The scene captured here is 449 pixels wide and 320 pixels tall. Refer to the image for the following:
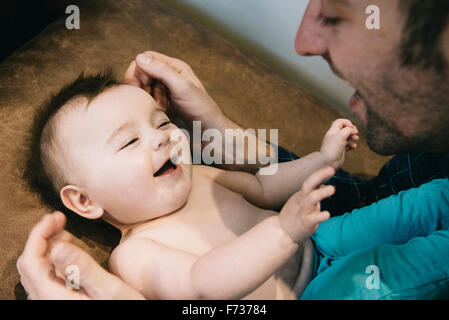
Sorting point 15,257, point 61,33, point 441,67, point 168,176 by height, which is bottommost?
point 15,257

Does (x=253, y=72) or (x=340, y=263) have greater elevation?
(x=253, y=72)

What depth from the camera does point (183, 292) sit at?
62cm

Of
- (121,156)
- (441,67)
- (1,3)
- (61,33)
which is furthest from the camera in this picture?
(61,33)

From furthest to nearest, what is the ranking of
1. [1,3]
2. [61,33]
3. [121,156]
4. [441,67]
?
[61,33] → [1,3] → [121,156] → [441,67]

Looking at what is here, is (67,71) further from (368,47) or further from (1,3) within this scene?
(368,47)

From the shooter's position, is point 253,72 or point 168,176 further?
point 253,72

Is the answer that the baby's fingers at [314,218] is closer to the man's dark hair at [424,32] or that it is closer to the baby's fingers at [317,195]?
the baby's fingers at [317,195]

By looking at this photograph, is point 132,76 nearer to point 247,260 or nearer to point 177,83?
point 177,83

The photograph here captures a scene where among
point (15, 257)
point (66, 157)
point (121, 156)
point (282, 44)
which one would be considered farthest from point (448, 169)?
point (15, 257)

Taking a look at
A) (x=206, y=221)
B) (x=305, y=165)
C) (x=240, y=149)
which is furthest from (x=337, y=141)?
(x=206, y=221)

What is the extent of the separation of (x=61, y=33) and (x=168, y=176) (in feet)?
1.75

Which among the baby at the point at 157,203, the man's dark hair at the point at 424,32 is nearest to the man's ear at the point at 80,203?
the baby at the point at 157,203

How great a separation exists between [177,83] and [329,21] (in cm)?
36

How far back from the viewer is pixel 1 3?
2.85 feet
